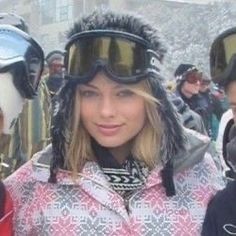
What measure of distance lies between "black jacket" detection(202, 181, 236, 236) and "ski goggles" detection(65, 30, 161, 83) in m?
0.48

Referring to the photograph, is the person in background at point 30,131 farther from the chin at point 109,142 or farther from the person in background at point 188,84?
the person in background at point 188,84

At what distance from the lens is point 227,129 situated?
2.47 metres

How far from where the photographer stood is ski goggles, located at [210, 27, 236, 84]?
2287 mm

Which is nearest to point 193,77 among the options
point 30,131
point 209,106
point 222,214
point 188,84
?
point 188,84

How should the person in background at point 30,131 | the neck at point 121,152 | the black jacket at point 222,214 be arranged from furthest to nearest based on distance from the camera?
the person in background at point 30,131, the neck at point 121,152, the black jacket at point 222,214

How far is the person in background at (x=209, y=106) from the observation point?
674 centimetres

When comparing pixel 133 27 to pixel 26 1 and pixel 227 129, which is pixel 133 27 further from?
pixel 26 1

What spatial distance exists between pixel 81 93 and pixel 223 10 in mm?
15737

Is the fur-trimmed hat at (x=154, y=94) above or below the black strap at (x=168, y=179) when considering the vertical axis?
above

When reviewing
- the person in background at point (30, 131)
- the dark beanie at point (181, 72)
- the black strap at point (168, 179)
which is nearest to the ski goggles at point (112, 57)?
the black strap at point (168, 179)

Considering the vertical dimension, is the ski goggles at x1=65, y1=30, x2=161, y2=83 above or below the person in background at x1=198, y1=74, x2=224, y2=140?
above

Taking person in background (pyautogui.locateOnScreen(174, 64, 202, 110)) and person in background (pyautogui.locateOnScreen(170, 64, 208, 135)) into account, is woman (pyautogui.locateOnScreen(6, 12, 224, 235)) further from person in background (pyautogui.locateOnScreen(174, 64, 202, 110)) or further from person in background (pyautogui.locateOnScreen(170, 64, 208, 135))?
person in background (pyautogui.locateOnScreen(174, 64, 202, 110))

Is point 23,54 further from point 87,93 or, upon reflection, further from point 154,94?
point 154,94

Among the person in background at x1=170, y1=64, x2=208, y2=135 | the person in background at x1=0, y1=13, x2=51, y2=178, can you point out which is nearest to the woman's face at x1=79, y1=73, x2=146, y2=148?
the person in background at x1=0, y1=13, x2=51, y2=178
